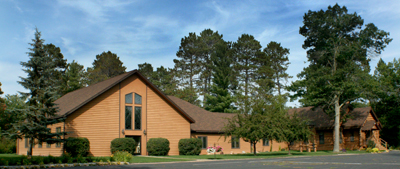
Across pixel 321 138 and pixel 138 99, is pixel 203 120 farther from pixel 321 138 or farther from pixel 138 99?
pixel 321 138

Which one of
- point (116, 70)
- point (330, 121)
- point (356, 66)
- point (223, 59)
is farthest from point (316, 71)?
point (116, 70)

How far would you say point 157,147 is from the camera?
3055 cm

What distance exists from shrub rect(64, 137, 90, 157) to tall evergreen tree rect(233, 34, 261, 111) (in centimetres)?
4337

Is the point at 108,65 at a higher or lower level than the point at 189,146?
higher

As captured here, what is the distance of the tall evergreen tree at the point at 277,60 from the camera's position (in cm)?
6838

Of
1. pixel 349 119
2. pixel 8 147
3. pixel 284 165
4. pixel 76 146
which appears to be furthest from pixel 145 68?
pixel 284 165

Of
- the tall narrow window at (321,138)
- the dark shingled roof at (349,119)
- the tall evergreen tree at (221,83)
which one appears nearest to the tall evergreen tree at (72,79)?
the tall evergreen tree at (221,83)

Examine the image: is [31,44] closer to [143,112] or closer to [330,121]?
[143,112]

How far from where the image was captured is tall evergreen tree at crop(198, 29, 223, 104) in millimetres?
69125

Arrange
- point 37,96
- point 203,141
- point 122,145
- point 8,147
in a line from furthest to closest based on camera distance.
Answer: point 8,147 < point 203,141 < point 122,145 < point 37,96

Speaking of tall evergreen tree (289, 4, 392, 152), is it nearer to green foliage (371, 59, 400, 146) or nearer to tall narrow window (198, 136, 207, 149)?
green foliage (371, 59, 400, 146)

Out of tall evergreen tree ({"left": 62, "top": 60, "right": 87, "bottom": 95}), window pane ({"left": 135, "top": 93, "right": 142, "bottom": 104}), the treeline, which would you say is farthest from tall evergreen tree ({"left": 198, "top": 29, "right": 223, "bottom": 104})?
window pane ({"left": 135, "top": 93, "right": 142, "bottom": 104})

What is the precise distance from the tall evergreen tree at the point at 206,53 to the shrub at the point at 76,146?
41.8 meters

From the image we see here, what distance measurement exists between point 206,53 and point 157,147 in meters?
42.8
